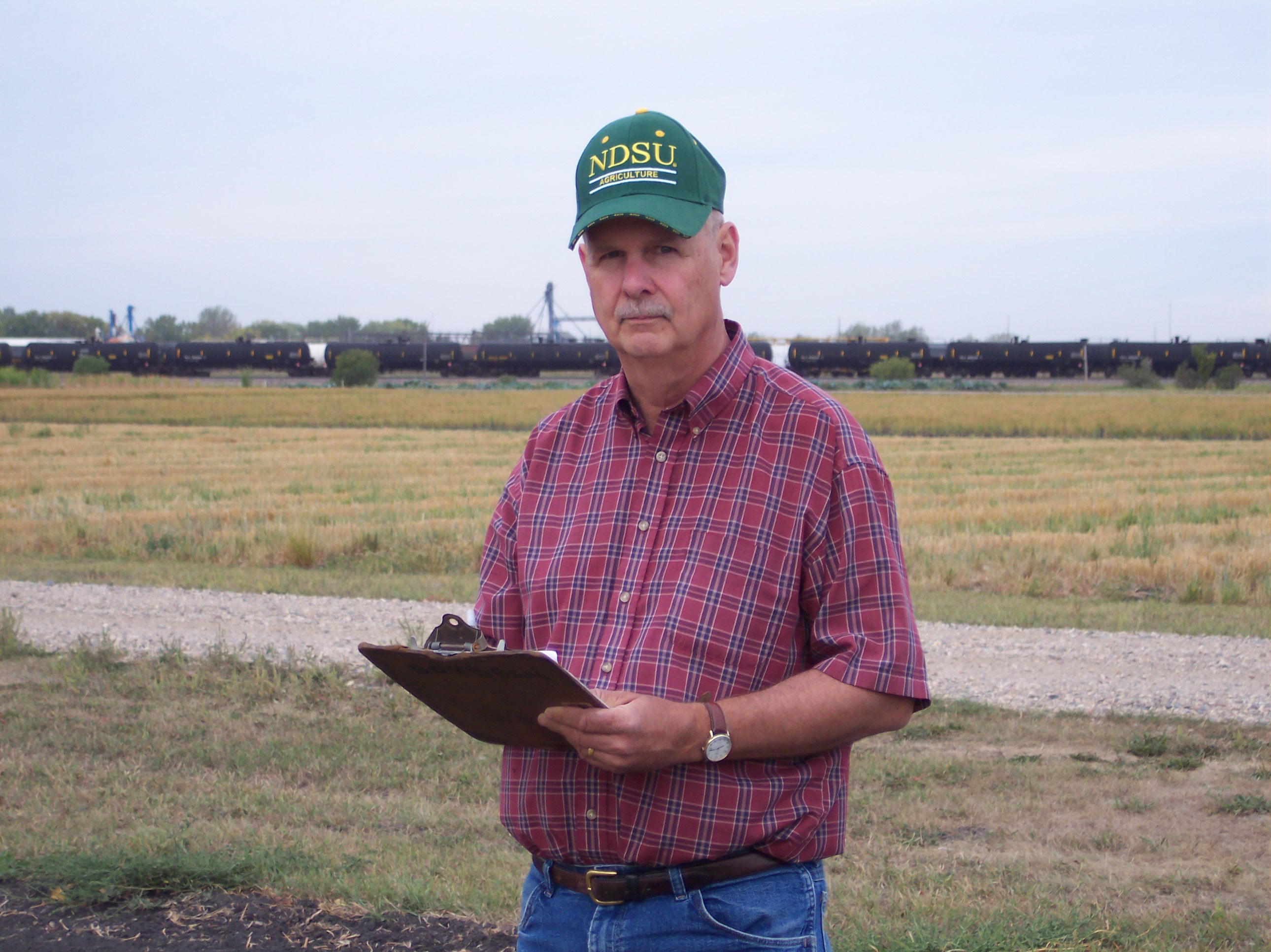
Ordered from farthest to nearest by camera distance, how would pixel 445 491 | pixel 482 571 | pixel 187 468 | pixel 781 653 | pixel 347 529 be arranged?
pixel 187 468, pixel 445 491, pixel 347 529, pixel 482 571, pixel 781 653

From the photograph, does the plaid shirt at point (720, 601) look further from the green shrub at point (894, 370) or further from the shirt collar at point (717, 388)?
the green shrub at point (894, 370)

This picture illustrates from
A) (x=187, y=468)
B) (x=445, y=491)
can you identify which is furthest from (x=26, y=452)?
(x=445, y=491)

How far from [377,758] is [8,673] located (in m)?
3.65

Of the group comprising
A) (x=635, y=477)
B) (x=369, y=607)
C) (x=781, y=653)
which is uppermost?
(x=635, y=477)

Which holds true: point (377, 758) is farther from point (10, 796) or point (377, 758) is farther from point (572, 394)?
point (572, 394)

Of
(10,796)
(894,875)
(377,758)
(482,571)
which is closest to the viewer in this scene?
(482,571)

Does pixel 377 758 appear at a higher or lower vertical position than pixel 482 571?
lower

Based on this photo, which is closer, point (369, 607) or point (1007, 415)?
point (369, 607)

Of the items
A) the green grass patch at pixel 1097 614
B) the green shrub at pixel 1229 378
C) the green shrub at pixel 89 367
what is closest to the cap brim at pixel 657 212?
the green grass patch at pixel 1097 614

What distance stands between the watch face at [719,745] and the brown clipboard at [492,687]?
22 cm

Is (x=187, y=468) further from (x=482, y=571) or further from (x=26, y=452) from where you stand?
(x=482, y=571)

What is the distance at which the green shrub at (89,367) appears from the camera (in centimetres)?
7075

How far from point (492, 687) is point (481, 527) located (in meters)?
15.3

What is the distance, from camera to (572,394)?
6406 centimetres
